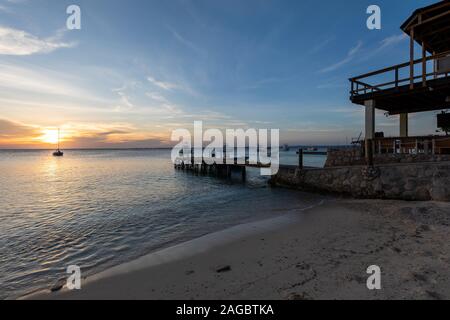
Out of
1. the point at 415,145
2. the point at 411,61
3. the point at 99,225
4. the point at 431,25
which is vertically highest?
the point at 431,25

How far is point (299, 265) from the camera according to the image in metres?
4.23

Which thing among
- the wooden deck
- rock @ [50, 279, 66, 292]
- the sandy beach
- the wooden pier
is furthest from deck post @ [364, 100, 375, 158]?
rock @ [50, 279, 66, 292]

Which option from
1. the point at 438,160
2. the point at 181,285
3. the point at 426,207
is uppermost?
the point at 438,160

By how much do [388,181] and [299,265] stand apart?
Answer: 28.8ft

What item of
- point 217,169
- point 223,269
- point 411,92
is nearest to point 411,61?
point 411,92

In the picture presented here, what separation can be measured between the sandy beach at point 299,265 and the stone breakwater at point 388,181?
8.10 ft

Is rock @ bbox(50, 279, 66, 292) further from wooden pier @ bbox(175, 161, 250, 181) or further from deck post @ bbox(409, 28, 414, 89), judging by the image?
wooden pier @ bbox(175, 161, 250, 181)

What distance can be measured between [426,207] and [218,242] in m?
7.49

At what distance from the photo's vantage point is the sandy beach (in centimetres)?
338

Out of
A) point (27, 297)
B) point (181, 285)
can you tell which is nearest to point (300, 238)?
point (181, 285)

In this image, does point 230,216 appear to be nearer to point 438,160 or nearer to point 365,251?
point 365,251

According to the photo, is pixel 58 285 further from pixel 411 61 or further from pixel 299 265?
pixel 411 61

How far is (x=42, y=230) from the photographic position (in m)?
8.15

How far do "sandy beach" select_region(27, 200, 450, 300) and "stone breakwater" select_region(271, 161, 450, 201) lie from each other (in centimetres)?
247
